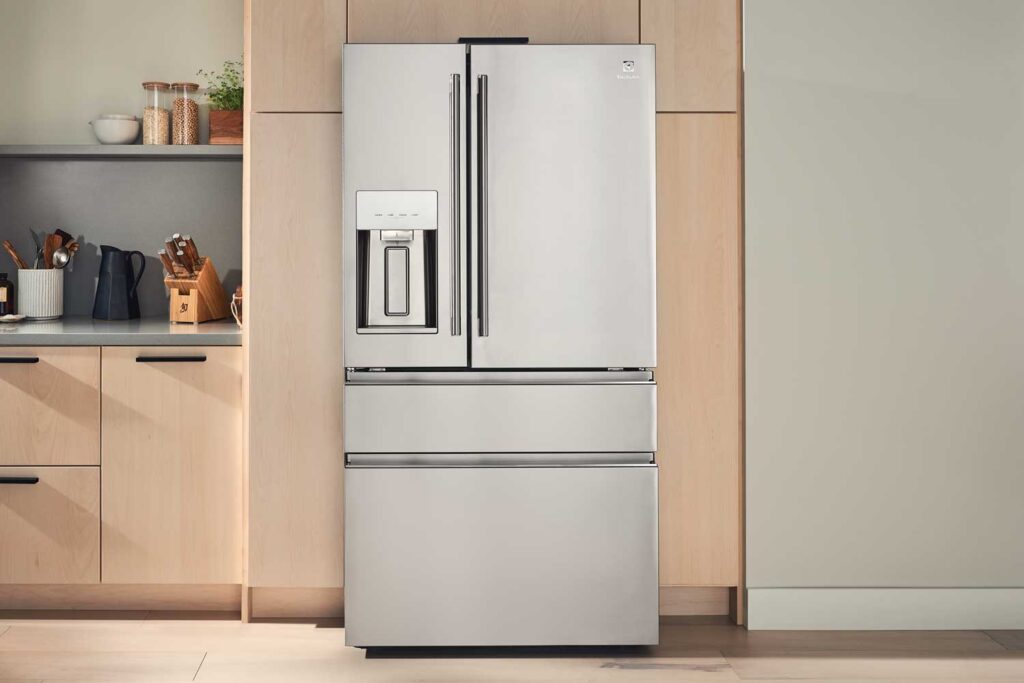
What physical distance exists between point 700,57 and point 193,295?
1778mm

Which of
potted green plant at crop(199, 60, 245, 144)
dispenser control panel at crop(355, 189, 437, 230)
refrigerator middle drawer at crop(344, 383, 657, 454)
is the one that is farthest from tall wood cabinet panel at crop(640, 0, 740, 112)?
potted green plant at crop(199, 60, 245, 144)

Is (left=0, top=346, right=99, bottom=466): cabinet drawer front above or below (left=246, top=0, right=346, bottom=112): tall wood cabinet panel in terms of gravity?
below

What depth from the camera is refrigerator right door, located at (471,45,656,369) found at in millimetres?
2434

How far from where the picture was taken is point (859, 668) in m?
2.48

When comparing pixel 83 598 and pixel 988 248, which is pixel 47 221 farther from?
pixel 988 248

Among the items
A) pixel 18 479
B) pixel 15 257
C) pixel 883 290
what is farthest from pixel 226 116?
pixel 883 290

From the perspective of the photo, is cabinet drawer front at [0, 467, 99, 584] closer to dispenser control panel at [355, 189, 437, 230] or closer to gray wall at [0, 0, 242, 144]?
dispenser control panel at [355, 189, 437, 230]

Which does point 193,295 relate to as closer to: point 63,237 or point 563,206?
point 63,237

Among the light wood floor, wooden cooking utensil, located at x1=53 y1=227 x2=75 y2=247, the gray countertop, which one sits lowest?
the light wood floor

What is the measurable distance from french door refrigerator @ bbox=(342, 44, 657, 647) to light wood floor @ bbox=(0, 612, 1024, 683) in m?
0.10

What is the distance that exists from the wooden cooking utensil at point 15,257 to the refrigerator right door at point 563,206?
182 centimetres

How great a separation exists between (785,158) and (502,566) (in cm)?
141

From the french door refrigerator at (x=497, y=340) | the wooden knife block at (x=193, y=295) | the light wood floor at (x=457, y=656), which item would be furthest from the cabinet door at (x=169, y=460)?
the french door refrigerator at (x=497, y=340)

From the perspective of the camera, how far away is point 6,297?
323cm
